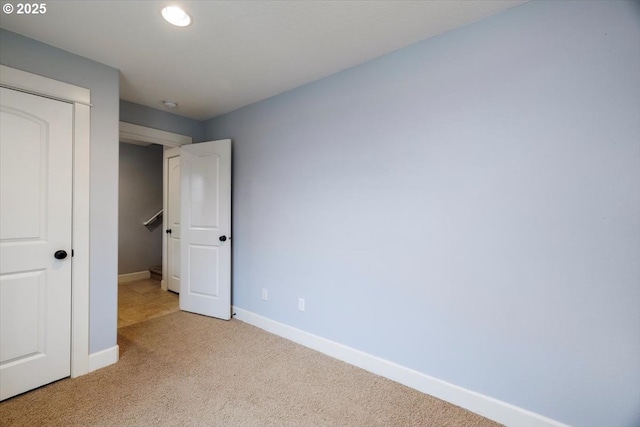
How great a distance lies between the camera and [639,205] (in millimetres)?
1296

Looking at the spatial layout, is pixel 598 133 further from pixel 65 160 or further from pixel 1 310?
pixel 1 310

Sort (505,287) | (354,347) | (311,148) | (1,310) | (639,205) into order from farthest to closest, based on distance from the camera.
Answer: (311,148)
(354,347)
(1,310)
(505,287)
(639,205)

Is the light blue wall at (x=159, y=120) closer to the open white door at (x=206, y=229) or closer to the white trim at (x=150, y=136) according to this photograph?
A: the white trim at (x=150, y=136)

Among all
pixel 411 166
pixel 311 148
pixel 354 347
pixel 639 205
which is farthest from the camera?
pixel 311 148

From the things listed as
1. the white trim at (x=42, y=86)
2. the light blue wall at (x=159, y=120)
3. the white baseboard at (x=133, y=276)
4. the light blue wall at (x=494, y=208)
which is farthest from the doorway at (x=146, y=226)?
the light blue wall at (x=494, y=208)

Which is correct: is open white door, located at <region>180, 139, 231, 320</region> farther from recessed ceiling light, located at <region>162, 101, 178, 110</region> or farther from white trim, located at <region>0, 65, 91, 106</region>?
white trim, located at <region>0, 65, 91, 106</region>


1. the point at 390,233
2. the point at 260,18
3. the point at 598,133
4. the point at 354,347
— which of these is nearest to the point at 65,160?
the point at 260,18

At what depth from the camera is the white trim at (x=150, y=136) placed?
291cm

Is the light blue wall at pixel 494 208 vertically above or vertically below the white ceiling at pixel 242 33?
below

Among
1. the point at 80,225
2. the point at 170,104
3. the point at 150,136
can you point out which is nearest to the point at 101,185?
the point at 80,225

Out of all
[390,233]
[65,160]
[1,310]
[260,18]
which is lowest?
[1,310]

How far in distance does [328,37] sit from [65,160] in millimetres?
2123

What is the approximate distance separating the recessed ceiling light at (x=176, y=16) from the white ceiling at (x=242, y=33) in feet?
0.12

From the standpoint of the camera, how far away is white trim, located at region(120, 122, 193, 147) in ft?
9.55
